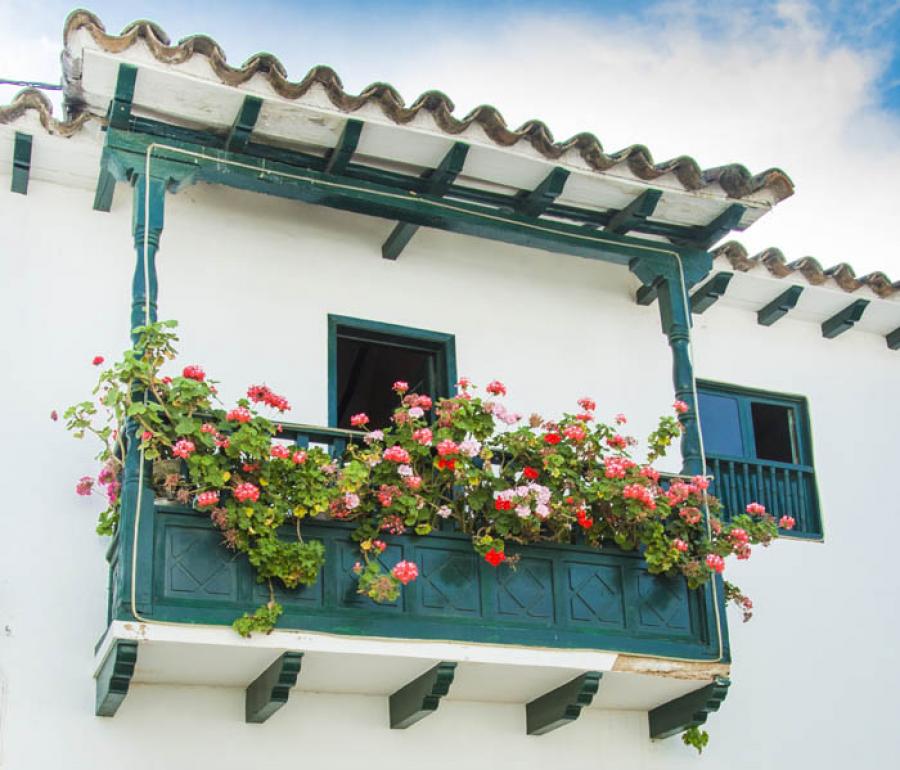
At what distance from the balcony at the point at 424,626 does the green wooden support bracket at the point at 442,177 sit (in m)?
1.76

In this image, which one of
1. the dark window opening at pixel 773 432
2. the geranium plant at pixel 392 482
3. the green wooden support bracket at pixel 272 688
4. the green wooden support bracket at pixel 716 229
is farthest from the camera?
the dark window opening at pixel 773 432

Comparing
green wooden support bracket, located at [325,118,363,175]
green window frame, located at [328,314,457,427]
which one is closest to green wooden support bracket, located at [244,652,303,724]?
green window frame, located at [328,314,457,427]

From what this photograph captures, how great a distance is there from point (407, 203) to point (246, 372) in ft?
4.72

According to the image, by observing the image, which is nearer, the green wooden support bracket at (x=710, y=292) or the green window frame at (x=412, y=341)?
the green window frame at (x=412, y=341)

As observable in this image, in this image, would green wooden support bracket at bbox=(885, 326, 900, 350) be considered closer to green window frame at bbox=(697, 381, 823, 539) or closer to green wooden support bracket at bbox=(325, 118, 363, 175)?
green window frame at bbox=(697, 381, 823, 539)

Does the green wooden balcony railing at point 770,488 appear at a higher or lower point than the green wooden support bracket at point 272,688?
higher

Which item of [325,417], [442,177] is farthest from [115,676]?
[442,177]

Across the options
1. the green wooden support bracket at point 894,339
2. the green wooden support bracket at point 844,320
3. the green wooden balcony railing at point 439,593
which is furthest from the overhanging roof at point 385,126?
the green wooden support bracket at point 894,339

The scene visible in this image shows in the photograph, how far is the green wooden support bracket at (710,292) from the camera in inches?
407

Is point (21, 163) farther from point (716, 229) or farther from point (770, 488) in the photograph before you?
point (770, 488)

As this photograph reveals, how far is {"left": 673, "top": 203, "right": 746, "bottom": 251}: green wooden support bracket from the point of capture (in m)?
9.19

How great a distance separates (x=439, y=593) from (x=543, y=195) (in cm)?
266

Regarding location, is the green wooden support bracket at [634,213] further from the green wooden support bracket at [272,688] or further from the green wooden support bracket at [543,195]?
the green wooden support bracket at [272,688]

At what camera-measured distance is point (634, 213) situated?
9133mm
